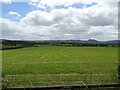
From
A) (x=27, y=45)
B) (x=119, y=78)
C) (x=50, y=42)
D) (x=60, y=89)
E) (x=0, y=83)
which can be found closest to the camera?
(x=0, y=83)

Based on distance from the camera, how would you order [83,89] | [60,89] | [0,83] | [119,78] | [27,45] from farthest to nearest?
1. [27,45]
2. [119,78]
3. [60,89]
4. [83,89]
5. [0,83]

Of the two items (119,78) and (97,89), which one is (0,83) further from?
(119,78)

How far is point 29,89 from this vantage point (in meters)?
5.73

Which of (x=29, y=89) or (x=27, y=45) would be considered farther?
(x=27, y=45)

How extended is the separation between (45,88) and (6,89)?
3.32 ft

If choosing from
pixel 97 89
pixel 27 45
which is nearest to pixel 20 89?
pixel 97 89

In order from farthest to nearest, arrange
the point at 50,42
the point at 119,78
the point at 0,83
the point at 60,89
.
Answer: the point at 50,42 → the point at 119,78 → the point at 60,89 → the point at 0,83

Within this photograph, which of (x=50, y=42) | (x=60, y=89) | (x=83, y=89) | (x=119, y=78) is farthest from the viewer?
(x=50, y=42)

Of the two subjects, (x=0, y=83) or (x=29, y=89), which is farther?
(x=29, y=89)

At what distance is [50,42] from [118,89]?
16857cm

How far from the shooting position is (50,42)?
174m

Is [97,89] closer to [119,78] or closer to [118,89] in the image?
[118,89]

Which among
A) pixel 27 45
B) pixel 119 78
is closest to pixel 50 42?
pixel 27 45

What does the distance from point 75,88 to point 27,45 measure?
116515 mm
